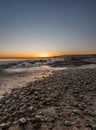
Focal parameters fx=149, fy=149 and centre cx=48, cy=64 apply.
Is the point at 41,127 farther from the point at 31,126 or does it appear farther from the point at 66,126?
the point at 66,126

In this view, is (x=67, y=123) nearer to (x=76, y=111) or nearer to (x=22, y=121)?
(x=76, y=111)

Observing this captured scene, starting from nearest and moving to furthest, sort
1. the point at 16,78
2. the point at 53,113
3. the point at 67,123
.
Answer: the point at 67,123 < the point at 53,113 < the point at 16,78

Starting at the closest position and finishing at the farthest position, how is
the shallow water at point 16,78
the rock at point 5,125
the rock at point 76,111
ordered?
the rock at point 5,125 < the rock at point 76,111 < the shallow water at point 16,78

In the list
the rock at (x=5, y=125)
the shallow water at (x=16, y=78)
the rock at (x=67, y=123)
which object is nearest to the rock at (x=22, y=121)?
the rock at (x=5, y=125)

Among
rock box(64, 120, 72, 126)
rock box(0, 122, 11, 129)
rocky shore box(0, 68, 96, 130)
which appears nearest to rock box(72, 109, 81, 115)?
rocky shore box(0, 68, 96, 130)

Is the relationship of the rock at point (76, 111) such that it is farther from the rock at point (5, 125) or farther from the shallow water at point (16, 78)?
the shallow water at point (16, 78)

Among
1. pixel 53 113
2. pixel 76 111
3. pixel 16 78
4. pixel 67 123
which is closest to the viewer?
pixel 67 123

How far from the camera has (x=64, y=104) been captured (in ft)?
19.8

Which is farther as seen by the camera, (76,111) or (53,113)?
(76,111)

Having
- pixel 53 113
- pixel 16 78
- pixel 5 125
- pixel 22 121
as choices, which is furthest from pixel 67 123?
pixel 16 78

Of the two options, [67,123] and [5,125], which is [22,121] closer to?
[5,125]

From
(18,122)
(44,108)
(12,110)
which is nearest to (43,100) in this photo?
(44,108)

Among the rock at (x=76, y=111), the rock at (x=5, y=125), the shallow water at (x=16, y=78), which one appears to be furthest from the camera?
the shallow water at (x=16, y=78)

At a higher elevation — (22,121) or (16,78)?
(22,121)
